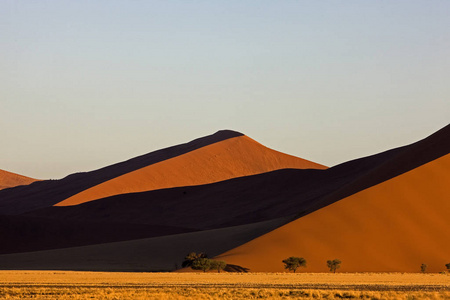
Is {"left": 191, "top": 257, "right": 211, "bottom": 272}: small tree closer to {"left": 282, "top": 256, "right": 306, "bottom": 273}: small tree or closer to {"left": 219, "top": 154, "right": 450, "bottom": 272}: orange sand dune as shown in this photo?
{"left": 219, "top": 154, "right": 450, "bottom": 272}: orange sand dune

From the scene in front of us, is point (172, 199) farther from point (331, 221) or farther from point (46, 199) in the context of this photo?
point (331, 221)

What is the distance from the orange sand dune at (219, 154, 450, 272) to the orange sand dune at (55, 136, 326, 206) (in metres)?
78.7

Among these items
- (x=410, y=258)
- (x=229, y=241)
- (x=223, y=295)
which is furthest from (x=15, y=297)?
(x=229, y=241)

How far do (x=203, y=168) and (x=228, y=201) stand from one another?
106ft

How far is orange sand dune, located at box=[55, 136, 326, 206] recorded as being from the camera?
487 ft

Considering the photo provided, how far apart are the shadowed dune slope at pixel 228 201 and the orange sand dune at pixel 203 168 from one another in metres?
8.36

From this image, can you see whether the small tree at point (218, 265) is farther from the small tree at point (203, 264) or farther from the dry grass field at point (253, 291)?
the dry grass field at point (253, 291)

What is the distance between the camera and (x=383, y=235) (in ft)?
213

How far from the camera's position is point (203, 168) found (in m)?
161

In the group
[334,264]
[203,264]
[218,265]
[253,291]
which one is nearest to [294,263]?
[334,264]

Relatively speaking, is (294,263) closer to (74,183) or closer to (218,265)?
(218,265)

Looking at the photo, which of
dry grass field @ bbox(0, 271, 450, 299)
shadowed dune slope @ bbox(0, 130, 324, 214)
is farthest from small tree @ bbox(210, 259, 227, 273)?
shadowed dune slope @ bbox(0, 130, 324, 214)

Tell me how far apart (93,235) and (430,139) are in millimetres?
47841

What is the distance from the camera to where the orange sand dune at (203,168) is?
148500 millimetres
